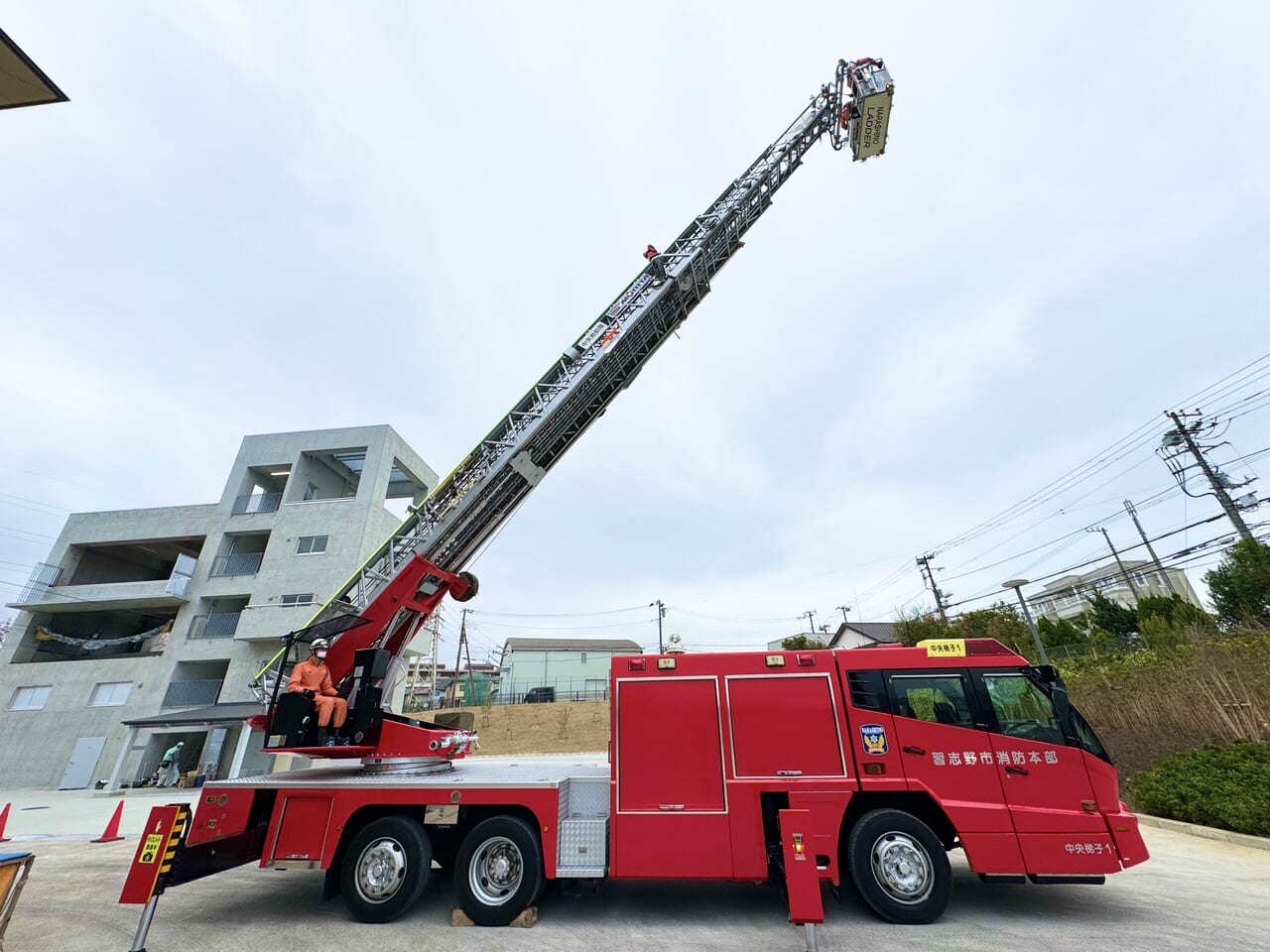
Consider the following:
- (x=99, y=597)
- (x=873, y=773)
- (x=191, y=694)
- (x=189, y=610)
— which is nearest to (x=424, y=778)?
(x=873, y=773)

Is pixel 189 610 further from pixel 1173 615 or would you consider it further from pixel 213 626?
pixel 1173 615

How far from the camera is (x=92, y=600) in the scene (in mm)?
26438

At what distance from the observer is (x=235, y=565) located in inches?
1030

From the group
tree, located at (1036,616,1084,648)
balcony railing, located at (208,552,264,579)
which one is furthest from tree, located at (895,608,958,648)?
balcony railing, located at (208,552,264,579)

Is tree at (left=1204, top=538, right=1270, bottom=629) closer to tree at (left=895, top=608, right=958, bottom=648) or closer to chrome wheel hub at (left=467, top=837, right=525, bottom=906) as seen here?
tree at (left=895, top=608, right=958, bottom=648)

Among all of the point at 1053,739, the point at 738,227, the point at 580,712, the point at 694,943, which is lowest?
the point at 694,943

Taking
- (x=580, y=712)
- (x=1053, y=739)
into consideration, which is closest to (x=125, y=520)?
(x=580, y=712)

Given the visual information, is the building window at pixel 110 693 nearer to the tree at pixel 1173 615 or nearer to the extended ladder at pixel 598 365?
the extended ladder at pixel 598 365

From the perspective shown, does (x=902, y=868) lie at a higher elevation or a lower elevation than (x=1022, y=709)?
lower

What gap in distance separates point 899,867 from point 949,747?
53.7 inches

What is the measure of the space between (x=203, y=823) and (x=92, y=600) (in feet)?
95.8

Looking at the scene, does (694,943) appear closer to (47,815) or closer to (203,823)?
(203,823)

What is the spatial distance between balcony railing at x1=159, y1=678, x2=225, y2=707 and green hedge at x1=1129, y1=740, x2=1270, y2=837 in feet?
105

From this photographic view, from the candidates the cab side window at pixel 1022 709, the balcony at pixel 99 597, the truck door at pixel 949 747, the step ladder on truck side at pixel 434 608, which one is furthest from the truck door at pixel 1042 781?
the balcony at pixel 99 597
